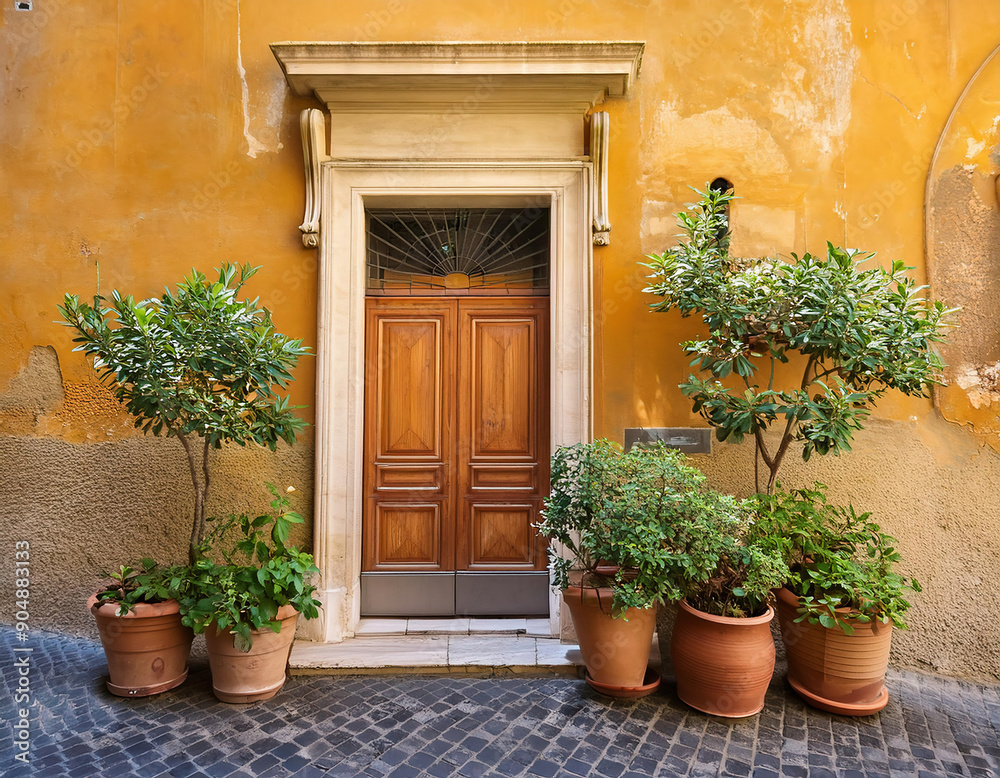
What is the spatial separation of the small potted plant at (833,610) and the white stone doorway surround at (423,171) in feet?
4.63

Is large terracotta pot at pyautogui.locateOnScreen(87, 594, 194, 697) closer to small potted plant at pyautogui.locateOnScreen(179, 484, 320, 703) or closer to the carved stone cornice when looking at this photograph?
small potted plant at pyautogui.locateOnScreen(179, 484, 320, 703)

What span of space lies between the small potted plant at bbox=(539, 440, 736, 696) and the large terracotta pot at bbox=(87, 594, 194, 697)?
220cm

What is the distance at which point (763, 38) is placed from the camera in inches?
164

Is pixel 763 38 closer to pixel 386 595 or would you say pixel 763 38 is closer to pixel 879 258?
pixel 879 258

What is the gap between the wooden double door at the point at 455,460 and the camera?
4.34 m

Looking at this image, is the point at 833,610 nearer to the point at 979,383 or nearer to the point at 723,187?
the point at 979,383

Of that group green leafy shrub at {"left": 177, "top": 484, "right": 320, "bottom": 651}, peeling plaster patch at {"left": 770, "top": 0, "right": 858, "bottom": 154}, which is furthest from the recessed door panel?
peeling plaster patch at {"left": 770, "top": 0, "right": 858, "bottom": 154}

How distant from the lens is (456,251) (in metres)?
4.48

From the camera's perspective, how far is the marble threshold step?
3.66 m

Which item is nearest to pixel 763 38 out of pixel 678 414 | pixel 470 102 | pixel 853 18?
pixel 853 18

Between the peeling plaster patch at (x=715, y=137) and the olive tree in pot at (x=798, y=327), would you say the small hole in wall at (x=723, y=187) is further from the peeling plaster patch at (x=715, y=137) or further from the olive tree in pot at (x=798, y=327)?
the olive tree in pot at (x=798, y=327)

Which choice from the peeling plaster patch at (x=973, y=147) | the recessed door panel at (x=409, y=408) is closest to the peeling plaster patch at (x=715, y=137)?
the peeling plaster patch at (x=973, y=147)

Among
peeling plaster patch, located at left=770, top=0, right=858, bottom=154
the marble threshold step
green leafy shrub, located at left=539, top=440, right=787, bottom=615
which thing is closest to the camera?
green leafy shrub, located at left=539, top=440, right=787, bottom=615

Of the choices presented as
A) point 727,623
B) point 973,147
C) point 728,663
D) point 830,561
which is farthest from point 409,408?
point 973,147
